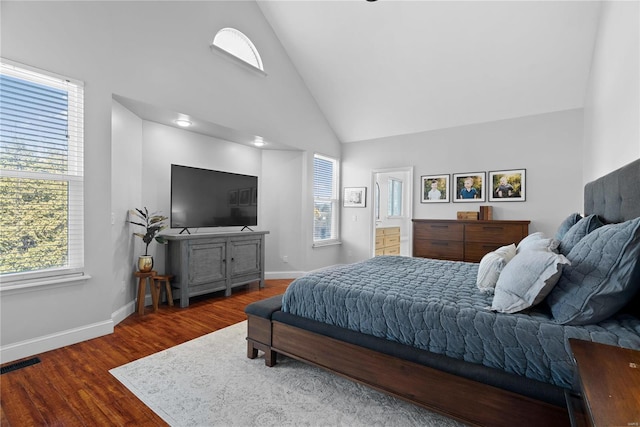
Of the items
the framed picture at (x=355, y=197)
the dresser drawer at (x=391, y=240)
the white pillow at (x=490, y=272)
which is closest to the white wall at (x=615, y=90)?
the white pillow at (x=490, y=272)

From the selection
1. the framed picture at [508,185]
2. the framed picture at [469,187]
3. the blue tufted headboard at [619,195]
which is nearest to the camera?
the blue tufted headboard at [619,195]

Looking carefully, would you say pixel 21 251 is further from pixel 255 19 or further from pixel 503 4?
pixel 503 4

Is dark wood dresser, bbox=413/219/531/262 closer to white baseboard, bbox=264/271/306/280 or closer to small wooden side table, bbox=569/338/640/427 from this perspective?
white baseboard, bbox=264/271/306/280

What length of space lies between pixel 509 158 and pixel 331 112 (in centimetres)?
296

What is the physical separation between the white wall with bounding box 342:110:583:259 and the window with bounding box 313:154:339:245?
3.03ft

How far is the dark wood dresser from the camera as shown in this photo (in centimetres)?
412

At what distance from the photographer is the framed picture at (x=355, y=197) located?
5.88 metres

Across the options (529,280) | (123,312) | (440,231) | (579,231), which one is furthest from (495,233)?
(123,312)

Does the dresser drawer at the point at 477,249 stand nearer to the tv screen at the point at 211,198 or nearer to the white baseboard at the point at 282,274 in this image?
the white baseboard at the point at 282,274

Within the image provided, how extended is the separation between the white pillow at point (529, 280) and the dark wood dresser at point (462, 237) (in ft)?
9.44

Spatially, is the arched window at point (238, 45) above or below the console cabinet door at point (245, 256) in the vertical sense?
above

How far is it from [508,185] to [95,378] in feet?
16.7

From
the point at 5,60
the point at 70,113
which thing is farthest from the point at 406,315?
the point at 5,60

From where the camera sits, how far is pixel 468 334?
59.9 inches
